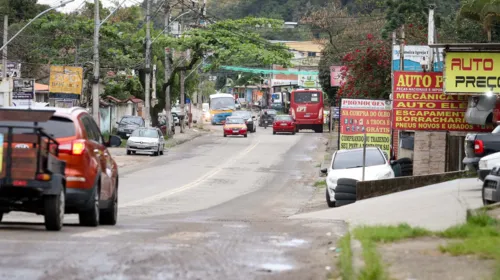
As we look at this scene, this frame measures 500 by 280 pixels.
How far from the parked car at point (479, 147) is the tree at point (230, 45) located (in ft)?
125

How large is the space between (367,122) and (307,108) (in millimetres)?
46831

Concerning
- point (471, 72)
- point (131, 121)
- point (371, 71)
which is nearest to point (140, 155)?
point (131, 121)

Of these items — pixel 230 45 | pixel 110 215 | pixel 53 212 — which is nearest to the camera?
pixel 53 212

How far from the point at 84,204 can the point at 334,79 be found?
48.4 m

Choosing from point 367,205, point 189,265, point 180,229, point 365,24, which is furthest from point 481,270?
point 365,24

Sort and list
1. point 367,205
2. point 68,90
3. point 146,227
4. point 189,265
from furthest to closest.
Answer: point 68,90, point 367,205, point 146,227, point 189,265

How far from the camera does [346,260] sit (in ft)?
29.4

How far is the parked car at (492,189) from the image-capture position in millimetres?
15078

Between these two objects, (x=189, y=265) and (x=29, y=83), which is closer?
(x=189, y=265)

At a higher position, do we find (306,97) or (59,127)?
(59,127)

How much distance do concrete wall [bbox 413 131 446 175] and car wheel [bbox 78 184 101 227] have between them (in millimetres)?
18038

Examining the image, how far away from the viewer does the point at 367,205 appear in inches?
819

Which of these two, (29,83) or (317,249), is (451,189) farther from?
(29,83)

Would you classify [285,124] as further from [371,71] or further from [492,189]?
[492,189]
